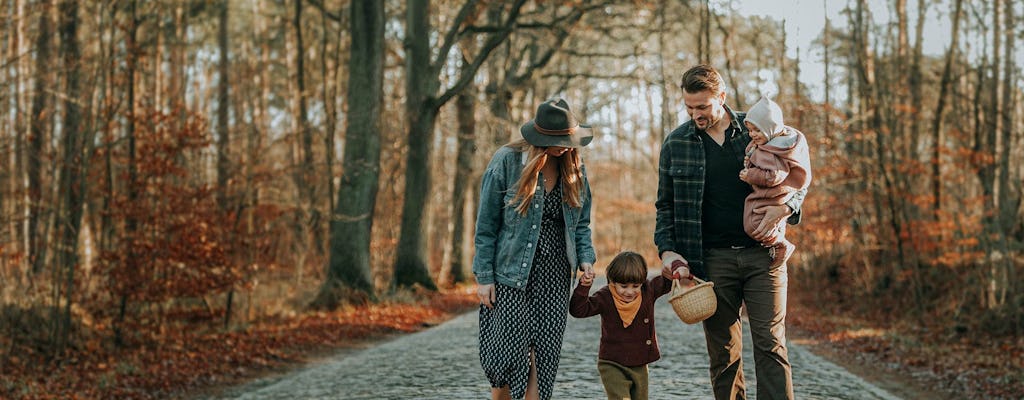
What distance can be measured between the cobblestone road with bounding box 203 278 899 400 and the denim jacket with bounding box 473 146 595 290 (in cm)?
297

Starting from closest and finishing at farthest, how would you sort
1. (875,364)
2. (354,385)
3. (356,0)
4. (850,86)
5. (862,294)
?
(354,385), (875,364), (356,0), (862,294), (850,86)

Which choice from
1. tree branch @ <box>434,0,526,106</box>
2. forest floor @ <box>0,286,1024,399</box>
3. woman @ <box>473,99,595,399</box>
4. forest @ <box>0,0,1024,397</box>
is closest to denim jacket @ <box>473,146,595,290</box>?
woman @ <box>473,99,595,399</box>

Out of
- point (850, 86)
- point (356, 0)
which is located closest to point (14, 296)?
point (356, 0)

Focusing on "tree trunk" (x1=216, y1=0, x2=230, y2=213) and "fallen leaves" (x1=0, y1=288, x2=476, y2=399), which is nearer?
"fallen leaves" (x1=0, y1=288, x2=476, y2=399)

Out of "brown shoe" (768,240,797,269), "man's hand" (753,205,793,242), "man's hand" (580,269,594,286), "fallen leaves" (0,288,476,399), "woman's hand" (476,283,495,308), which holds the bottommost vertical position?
"fallen leaves" (0,288,476,399)

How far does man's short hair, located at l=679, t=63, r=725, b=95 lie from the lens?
464 cm

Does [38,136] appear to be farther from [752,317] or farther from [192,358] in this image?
[752,317]

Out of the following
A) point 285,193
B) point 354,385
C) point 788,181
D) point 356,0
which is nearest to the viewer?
point 788,181

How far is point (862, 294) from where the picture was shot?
21781 mm

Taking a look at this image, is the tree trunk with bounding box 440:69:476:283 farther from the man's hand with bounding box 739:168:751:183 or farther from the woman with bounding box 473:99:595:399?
the man's hand with bounding box 739:168:751:183

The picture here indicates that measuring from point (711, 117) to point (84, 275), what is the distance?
39.8 ft

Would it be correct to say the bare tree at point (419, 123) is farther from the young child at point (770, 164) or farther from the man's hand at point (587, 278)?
the young child at point (770, 164)

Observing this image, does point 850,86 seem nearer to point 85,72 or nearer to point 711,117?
point 85,72

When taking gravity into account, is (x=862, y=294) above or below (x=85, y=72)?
below
